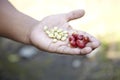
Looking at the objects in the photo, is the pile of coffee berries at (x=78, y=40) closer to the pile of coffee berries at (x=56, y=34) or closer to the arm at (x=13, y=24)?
the pile of coffee berries at (x=56, y=34)

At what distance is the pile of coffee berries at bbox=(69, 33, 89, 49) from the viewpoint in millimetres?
2045

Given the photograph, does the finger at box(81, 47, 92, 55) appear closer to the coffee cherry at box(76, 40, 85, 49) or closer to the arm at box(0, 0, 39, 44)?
the coffee cherry at box(76, 40, 85, 49)

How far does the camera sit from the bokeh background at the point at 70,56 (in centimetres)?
362

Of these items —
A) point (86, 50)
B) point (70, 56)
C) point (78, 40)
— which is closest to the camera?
point (86, 50)

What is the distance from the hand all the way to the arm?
0.18 ft

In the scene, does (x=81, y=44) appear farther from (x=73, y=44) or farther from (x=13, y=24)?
(x=13, y=24)

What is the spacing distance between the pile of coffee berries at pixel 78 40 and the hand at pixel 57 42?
0.08 feet

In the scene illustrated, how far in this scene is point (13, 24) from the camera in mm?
2223

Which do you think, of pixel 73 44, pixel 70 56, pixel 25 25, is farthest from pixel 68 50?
pixel 70 56

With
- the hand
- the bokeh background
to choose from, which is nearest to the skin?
the hand

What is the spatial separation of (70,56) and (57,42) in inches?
74.1

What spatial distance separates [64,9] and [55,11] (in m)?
0.09

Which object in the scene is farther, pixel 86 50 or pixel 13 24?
pixel 13 24

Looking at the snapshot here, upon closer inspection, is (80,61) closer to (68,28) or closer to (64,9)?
(64,9)
